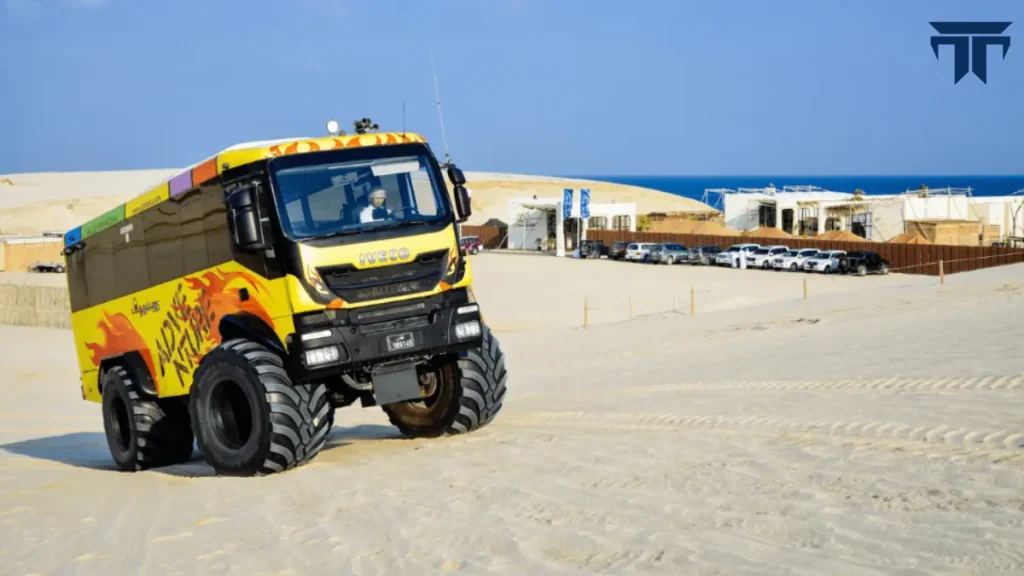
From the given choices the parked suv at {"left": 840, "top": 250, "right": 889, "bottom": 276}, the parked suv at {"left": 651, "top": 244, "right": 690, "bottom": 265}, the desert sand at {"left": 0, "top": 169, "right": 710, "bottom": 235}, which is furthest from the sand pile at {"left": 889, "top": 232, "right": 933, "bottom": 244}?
the desert sand at {"left": 0, "top": 169, "right": 710, "bottom": 235}

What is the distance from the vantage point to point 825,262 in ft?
181

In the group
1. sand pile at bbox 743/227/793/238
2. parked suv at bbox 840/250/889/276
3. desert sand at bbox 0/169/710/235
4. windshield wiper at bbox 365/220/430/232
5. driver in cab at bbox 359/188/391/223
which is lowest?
parked suv at bbox 840/250/889/276

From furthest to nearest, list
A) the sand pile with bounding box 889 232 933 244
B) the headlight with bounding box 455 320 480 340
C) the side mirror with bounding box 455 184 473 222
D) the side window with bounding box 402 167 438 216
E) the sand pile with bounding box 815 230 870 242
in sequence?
the sand pile with bounding box 815 230 870 242 < the sand pile with bounding box 889 232 933 244 < the headlight with bounding box 455 320 480 340 < the side window with bounding box 402 167 438 216 < the side mirror with bounding box 455 184 473 222

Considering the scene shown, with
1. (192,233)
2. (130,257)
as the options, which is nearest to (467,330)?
(192,233)

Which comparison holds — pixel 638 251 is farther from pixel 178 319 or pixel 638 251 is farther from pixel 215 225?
pixel 215 225

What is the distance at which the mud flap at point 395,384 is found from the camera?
11.1 metres

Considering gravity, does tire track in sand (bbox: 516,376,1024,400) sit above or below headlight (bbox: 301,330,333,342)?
below

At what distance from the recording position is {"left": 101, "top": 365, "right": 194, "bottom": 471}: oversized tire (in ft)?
44.4

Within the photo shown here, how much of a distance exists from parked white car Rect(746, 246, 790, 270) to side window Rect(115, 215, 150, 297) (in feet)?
156

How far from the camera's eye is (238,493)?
9.98 metres

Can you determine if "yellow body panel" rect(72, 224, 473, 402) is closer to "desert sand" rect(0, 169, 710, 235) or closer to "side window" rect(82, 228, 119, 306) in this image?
"side window" rect(82, 228, 119, 306)

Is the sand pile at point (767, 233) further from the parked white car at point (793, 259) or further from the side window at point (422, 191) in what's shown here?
the side window at point (422, 191)

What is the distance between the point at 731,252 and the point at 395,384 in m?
51.1

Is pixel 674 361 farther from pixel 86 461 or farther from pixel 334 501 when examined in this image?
pixel 334 501
